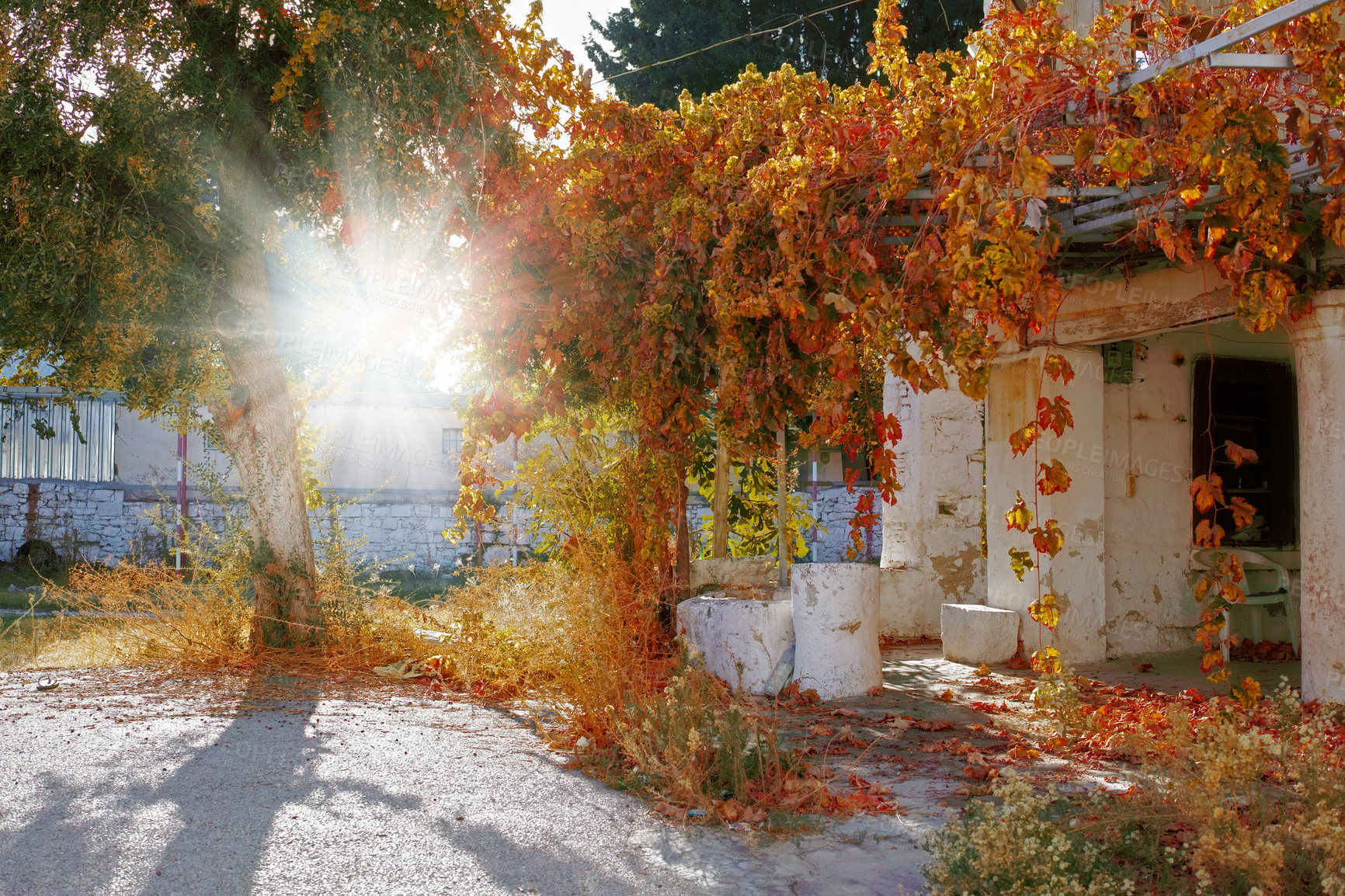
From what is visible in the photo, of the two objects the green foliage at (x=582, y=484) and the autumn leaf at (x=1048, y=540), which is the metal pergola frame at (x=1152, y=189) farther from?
the green foliage at (x=582, y=484)

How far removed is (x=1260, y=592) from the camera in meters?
7.21

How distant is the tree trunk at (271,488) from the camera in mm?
7203

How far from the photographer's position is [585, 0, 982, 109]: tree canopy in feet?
41.4

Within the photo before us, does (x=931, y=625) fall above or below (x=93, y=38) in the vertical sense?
below

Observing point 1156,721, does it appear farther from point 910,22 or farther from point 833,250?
point 910,22

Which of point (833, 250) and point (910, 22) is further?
point (910, 22)

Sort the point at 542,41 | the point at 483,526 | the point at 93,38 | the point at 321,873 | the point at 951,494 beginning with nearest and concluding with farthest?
the point at 321,873
the point at 93,38
the point at 542,41
the point at 951,494
the point at 483,526

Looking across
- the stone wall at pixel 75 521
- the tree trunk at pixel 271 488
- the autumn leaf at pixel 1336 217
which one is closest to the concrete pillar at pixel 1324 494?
the autumn leaf at pixel 1336 217

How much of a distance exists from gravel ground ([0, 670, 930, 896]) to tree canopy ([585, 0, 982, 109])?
1029cm

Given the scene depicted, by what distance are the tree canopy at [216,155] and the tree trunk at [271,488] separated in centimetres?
18

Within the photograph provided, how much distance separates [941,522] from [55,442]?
1440 cm

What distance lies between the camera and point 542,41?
250 inches

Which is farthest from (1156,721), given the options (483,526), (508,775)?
(483,526)

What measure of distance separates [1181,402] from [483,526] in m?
10.4
